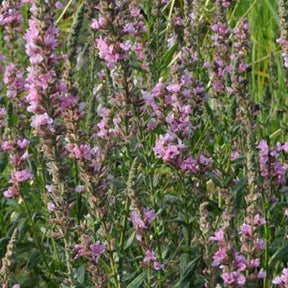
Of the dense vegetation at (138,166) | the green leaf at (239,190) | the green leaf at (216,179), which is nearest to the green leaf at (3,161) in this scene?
the dense vegetation at (138,166)

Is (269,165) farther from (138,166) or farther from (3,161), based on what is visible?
(3,161)

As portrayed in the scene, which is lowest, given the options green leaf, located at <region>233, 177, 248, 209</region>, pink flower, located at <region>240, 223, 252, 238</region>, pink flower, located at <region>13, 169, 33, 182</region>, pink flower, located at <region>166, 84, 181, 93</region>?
green leaf, located at <region>233, 177, 248, 209</region>

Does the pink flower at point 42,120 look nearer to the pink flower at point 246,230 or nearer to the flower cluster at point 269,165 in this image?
the pink flower at point 246,230

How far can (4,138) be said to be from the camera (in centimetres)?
373

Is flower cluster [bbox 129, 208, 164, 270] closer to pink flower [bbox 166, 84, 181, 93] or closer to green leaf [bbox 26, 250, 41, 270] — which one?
pink flower [bbox 166, 84, 181, 93]

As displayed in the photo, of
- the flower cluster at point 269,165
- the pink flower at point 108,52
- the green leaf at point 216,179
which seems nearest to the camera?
the pink flower at point 108,52

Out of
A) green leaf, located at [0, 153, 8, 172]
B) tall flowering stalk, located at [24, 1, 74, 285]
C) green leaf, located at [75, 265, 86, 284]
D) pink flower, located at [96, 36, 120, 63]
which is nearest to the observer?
tall flowering stalk, located at [24, 1, 74, 285]

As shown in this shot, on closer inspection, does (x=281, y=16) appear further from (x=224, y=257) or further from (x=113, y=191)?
(x=224, y=257)

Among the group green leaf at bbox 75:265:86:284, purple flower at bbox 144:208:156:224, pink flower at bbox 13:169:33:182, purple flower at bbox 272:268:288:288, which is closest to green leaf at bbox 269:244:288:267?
purple flower at bbox 272:268:288:288

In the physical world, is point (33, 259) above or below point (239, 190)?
below

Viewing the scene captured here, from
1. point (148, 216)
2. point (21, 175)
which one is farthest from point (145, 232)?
point (21, 175)

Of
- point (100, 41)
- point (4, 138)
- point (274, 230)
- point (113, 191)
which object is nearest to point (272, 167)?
point (274, 230)

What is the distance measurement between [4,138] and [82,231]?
0.92m

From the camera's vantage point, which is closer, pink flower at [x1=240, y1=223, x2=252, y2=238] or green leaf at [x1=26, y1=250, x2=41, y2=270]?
pink flower at [x1=240, y1=223, x2=252, y2=238]
